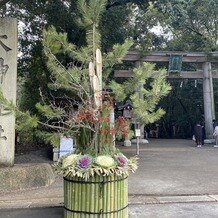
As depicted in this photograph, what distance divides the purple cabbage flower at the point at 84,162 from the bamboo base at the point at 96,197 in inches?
6.3

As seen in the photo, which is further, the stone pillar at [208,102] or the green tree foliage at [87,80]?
the stone pillar at [208,102]

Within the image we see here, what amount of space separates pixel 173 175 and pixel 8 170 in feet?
12.8

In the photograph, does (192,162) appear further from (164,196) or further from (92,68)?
(92,68)

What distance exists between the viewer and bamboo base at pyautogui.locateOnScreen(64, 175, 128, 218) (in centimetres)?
393

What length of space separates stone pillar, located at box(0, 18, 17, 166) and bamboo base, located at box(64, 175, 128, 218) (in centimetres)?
306

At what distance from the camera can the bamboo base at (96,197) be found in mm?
3934

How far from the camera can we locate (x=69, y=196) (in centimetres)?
407

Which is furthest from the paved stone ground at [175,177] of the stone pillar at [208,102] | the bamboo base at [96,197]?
the stone pillar at [208,102]

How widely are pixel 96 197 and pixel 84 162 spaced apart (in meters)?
0.44

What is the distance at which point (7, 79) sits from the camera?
6762mm

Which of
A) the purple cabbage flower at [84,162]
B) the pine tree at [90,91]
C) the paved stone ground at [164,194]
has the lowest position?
the paved stone ground at [164,194]

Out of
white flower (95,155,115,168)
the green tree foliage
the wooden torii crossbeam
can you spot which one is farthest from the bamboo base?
the wooden torii crossbeam

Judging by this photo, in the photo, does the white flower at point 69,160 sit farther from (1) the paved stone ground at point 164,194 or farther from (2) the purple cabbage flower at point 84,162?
(1) the paved stone ground at point 164,194

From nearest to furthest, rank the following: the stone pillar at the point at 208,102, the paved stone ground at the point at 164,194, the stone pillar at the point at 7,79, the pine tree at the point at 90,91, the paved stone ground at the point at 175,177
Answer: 1. the pine tree at the point at 90,91
2. the paved stone ground at the point at 164,194
3. the paved stone ground at the point at 175,177
4. the stone pillar at the point at 7,79
5. the stone pillar at the point at 208,102
